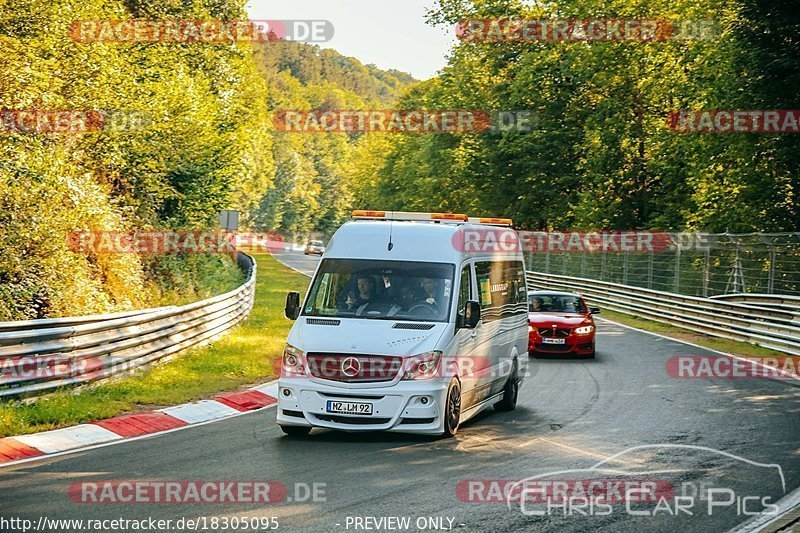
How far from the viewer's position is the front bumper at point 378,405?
36.0 feet

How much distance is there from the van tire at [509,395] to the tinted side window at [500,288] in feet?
2.99

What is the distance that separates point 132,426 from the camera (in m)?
12.0

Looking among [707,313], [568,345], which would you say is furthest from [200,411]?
[707,313]

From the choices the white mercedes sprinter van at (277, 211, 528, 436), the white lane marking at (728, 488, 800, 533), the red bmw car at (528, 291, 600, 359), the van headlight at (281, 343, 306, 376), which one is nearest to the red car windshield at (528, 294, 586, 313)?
the red bmw car at (528, 291, 600, 359)

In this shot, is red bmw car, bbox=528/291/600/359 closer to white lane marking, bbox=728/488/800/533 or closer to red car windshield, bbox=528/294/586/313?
red car windshield, bbox=528/294/586/313

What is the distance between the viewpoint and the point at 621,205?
167ft

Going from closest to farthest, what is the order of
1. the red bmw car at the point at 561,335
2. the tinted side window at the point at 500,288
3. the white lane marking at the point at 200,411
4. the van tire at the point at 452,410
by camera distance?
1. the van tire at the point at 452,410
2. the white lane marking at the point at 200,411
3. the tinted side window at the point at 500,288
4. the red bmw car at the point at 561,335

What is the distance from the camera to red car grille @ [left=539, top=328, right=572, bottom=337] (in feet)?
69.9

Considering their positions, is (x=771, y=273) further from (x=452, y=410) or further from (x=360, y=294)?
(x=360, y=294)

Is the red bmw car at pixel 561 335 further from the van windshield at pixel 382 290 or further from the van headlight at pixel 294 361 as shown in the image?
the van headlight at pixel 294 361

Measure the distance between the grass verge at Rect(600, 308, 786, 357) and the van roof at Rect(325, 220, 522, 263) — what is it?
40.7 feet

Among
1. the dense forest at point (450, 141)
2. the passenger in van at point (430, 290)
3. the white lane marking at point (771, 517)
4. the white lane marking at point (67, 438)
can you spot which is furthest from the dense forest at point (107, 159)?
the white lane marking at point (771, 517)

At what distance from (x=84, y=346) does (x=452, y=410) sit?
5372 millimetres

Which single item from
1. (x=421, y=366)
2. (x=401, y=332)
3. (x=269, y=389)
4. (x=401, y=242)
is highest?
(x=401, y=242)
